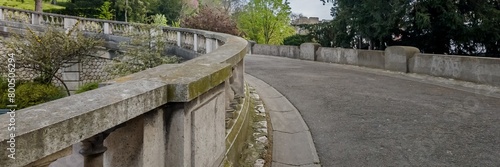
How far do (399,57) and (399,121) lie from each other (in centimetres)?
546

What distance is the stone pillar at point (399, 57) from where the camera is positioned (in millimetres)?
9359

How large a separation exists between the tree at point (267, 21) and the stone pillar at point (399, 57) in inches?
697

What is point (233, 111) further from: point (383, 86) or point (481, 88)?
point (481, 88)

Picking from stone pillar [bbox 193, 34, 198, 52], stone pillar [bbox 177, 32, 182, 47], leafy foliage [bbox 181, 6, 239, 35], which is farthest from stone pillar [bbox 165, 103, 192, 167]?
leafy foliage [bbox 181, 6, 239, 35]

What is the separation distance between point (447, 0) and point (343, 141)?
8.88 m

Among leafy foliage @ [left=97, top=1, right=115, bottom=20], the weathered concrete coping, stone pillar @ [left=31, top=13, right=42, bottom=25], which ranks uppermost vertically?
leafy foliage @ [left=97, top=1, right=115, bottom=20]

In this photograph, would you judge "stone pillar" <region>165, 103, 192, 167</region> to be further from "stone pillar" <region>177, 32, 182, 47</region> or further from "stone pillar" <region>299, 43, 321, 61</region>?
"stone pillar" <region>299, 43, 321, 61</region>

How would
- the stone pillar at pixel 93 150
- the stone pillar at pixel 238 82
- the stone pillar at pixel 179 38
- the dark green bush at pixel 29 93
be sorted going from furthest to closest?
the stone pillar at pixel 179 38 < the dark green bush at pixel 29 93 < the stone pillar at pixel 238 82 < the stone pillar at pixel 93 150

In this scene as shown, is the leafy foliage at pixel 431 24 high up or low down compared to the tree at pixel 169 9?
down

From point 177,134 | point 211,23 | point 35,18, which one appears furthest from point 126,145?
point 211,23

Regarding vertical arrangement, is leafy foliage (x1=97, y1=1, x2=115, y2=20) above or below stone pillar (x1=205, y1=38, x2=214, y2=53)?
above

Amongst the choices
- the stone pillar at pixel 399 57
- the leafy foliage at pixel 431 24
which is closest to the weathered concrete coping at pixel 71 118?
the stone pillar at pixel 399 57

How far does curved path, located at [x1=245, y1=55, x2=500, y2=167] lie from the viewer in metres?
3.45

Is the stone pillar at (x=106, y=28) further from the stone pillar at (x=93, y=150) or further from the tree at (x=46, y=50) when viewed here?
the stone pillar at (x=93, y=150)
